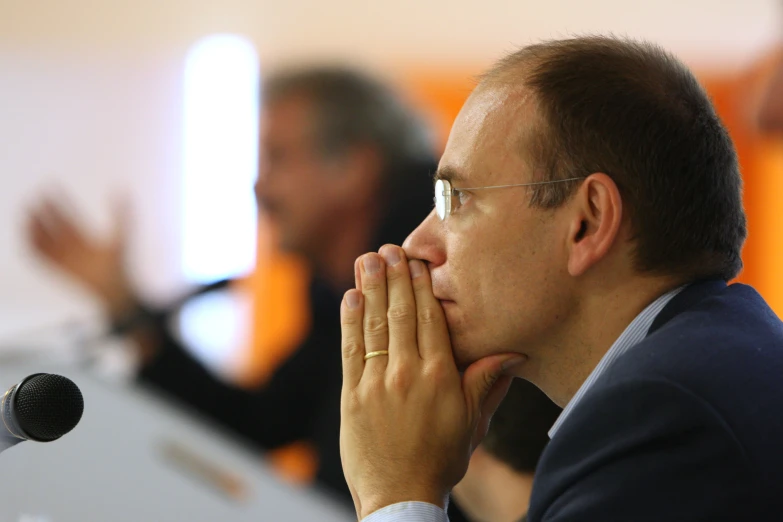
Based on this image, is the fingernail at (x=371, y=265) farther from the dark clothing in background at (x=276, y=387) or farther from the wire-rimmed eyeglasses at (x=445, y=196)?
the dark clothing in background at (x=276, y=387)

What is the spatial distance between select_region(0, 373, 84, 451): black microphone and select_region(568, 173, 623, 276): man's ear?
0.49m

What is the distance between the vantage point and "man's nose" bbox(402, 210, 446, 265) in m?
1.02

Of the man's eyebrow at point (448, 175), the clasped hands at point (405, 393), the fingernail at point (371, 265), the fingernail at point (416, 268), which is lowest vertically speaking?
the clasped hands at point (405, 393)

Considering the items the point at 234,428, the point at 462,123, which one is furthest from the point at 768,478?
the point at 234,428

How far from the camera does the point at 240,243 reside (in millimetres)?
4566

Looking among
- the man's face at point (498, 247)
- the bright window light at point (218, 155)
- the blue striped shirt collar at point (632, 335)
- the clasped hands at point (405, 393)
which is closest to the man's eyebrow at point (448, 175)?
the man's face at point (498, 247)

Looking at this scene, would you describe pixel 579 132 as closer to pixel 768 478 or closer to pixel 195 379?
pixel 768 478

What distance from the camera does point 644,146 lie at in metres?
0.90

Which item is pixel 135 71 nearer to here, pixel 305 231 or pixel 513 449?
pixel 305 231

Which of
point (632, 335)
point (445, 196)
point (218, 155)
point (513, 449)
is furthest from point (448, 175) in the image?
point (218, 155)

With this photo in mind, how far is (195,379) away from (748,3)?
2982mm

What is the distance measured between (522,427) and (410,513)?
0.28 m

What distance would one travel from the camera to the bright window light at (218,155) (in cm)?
458

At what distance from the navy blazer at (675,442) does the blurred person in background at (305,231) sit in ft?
6.05
